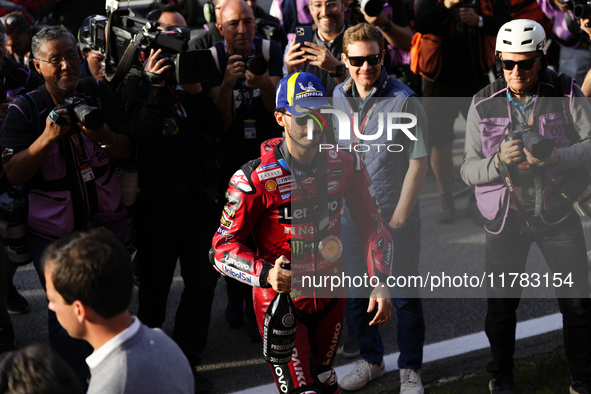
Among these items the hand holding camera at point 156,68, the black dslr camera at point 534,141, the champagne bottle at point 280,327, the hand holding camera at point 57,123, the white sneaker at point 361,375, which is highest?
the hand holding camera at point 156,68

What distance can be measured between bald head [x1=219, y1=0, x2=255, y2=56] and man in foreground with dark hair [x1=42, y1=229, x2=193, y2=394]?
292cm

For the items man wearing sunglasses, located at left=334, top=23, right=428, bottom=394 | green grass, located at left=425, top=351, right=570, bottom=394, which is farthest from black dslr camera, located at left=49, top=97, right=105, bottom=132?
green grass, located at left=425, top=351, right=570, bottom=394

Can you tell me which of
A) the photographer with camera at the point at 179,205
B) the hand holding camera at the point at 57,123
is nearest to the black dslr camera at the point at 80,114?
the hand holding camera at the point at 57,123

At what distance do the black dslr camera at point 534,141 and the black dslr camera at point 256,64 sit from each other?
1824mm

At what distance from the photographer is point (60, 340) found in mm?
4094

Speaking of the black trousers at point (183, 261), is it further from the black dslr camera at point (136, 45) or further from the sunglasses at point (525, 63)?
the sunglasses at point (525, 63)

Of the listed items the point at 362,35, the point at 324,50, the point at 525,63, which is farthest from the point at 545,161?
the point at 324,50

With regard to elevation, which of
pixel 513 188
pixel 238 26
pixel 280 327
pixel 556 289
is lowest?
pixel 556 289

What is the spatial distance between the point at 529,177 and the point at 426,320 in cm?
184

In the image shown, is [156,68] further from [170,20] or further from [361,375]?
[361,375]

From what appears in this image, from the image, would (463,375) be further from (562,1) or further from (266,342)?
(562,1)

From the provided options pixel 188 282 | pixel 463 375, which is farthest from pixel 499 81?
pixel 188 282

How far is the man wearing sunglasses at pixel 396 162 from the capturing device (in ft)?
13.9

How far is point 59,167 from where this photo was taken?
4.12 metres
